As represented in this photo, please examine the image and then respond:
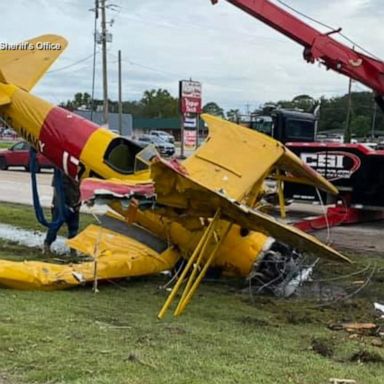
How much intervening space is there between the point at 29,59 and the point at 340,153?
7041 millimetres

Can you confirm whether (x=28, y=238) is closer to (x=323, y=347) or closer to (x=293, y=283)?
(x=293, y=283)

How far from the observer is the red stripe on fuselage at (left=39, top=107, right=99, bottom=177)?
37.6ft

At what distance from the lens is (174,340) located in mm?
6523

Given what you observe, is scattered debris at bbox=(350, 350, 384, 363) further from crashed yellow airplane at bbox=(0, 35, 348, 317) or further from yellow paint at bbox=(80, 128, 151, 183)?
yellow paint at bbox=(80, 128, 151, 183)

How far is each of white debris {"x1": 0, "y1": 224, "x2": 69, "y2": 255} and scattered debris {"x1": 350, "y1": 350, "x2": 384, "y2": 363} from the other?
670cm

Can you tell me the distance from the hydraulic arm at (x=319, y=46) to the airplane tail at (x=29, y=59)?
125 inches

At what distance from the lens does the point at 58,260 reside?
1120cm

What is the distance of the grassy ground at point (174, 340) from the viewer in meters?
5.41

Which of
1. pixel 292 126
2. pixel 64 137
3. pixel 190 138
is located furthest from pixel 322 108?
pixel 64 137

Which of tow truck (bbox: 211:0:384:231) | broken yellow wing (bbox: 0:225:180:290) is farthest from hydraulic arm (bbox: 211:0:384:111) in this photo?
broken yellow wing (bbox: 0:225:180:290)

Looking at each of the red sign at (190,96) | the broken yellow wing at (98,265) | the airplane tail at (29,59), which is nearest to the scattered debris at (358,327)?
the broken yellow wing at (98,265)

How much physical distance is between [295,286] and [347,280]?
114 cm

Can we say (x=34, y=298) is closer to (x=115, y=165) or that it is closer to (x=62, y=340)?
(x=62, y=340)

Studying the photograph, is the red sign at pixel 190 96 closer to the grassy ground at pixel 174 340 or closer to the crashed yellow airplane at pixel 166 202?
the crashed yellow airplane at pixel 166 202
